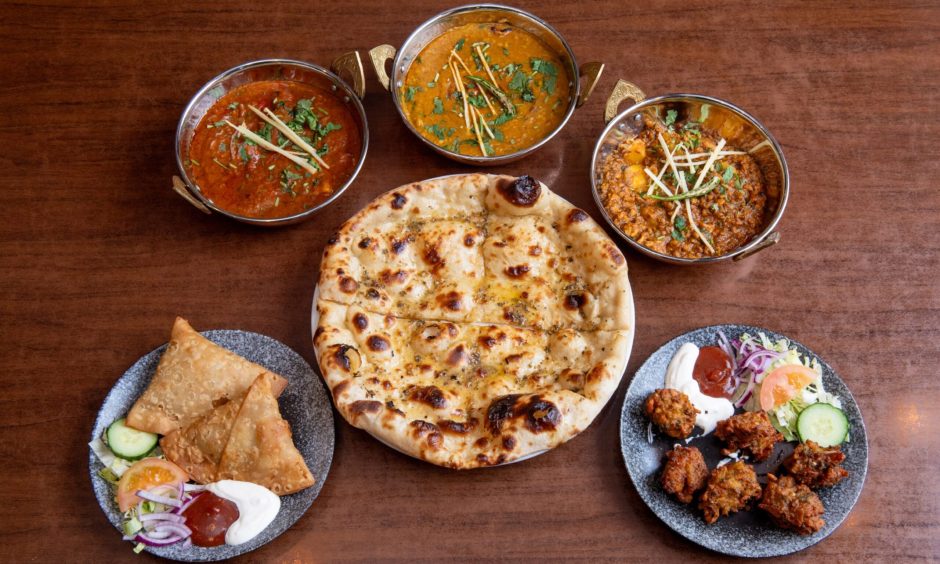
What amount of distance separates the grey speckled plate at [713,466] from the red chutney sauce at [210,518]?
1.71 meters

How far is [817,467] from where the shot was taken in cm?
331

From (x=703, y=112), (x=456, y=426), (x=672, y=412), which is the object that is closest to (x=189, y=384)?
(x=456, y=426)

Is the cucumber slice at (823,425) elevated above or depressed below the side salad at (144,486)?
below

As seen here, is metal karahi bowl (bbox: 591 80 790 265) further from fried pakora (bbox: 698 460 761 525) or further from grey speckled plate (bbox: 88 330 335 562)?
grey speckled plate (bbox: 88 330 335 562)

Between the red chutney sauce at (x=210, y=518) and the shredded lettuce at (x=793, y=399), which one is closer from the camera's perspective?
the red chutney sauce at (x=210, y=518)

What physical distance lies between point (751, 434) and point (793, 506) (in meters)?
0.33

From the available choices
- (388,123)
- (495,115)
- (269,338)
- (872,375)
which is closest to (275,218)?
(269,338)

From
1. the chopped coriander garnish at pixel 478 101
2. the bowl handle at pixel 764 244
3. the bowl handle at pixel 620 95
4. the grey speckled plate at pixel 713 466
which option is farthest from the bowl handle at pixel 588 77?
the grey speckled plate at pixel 713 466

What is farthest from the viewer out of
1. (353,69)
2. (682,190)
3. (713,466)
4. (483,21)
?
(483,21)

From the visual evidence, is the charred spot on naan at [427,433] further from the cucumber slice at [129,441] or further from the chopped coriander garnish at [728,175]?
the chopped coriander garnish at [728,175]

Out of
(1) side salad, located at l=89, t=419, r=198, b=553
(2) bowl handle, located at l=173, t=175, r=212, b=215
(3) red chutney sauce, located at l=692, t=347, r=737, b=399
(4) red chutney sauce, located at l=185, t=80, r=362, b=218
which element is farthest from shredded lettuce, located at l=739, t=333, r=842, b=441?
(2) bowl handle, located at l=173, t=175, r=212, b=215

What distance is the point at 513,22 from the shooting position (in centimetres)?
426

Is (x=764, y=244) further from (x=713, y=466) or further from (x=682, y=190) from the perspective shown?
(x=713, y=466)

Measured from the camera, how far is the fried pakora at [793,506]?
320 cm
